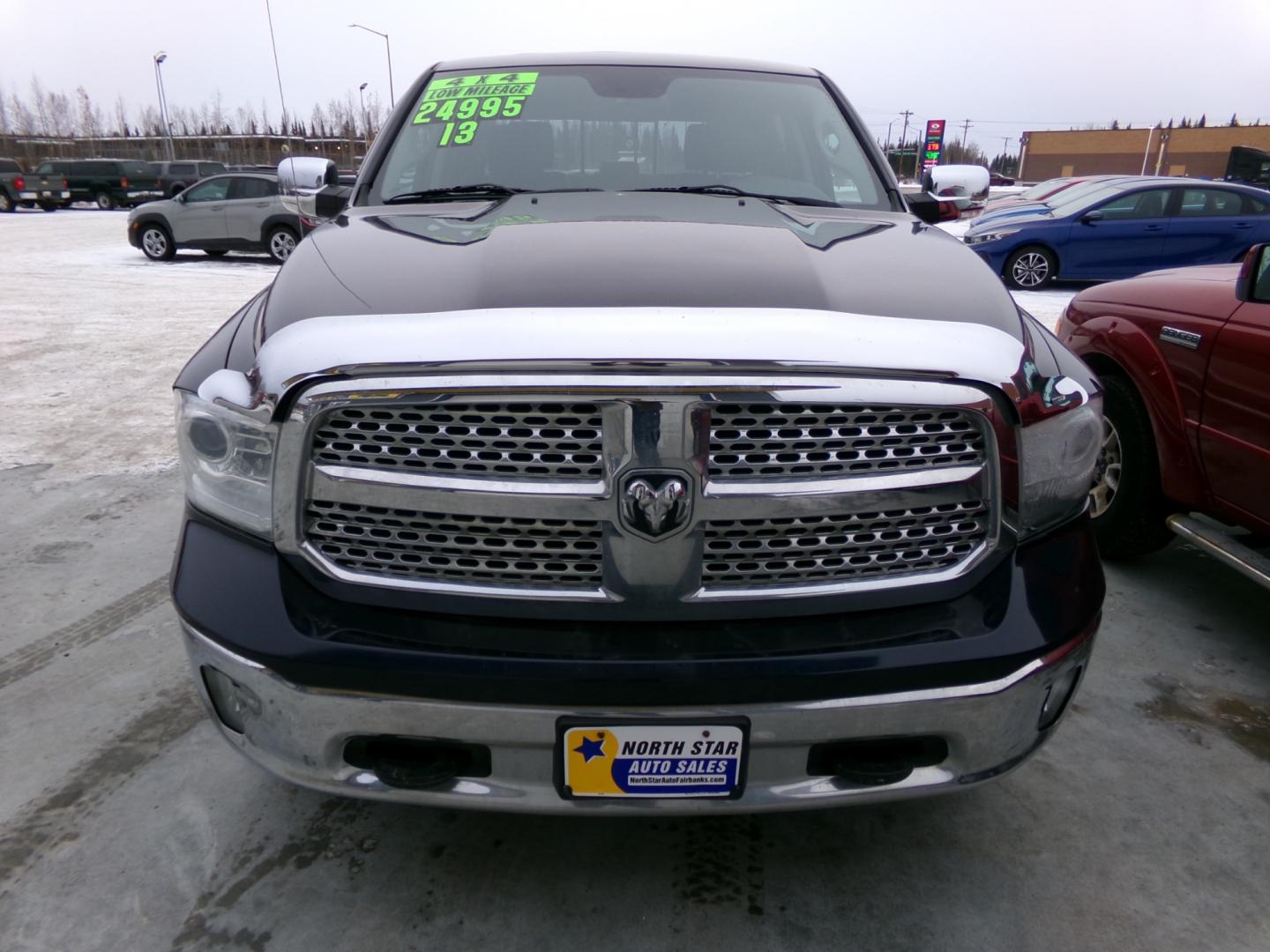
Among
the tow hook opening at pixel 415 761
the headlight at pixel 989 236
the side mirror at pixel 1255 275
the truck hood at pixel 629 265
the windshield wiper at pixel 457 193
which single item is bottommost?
the headlight at pixel 989 236

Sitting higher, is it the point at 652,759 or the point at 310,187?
the point at 310,187

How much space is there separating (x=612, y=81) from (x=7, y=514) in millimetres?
3161

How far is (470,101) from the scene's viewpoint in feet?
10.2

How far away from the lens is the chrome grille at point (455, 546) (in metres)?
1.60

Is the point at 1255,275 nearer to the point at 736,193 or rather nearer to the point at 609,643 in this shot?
the point at 736,193

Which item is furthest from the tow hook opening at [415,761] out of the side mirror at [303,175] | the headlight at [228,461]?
the side mirror at [303,175]

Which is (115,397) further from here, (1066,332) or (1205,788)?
(1205,788)

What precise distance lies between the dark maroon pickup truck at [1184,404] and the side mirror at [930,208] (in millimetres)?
814

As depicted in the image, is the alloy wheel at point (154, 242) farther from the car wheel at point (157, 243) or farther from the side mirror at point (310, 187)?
the side mirror at point (310, 187)

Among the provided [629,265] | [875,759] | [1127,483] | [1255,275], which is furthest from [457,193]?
[1127,483]

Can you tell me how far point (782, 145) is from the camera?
9.86 ft

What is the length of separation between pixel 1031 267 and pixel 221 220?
38.4 feet

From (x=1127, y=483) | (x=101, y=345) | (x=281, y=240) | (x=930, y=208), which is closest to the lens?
(x=930, y=208)

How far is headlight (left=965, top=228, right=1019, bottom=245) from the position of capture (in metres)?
11.1
